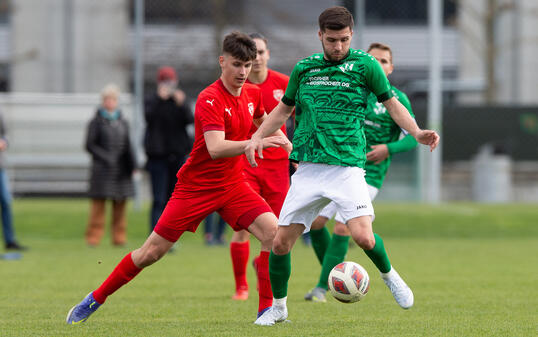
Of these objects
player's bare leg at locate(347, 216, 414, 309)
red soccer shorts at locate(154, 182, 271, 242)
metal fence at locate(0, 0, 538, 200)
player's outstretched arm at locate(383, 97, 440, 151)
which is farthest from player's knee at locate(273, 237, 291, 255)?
metal fence at locate(0, 0, 538, 200)

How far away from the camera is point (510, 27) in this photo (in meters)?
23.5

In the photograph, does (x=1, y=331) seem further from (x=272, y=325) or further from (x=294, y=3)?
(x=294, y=3)

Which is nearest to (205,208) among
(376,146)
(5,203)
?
(376,146)

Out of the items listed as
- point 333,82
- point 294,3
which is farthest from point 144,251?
point 294,3

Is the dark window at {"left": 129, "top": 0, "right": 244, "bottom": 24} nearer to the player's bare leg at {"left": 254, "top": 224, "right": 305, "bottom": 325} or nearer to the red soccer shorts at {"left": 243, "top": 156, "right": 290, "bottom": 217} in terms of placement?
the red soccer shorts at {"left": 243, "top": 156, "right": 290, "bottom": 217}

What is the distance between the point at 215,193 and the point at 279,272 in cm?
67

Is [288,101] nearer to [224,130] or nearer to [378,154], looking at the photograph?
[224,130]

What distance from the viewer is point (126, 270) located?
5.89 meters

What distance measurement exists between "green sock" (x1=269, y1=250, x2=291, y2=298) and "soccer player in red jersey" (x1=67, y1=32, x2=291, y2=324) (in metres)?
0.14

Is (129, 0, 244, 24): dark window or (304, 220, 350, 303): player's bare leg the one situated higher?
(129, 0, 244, 24): dark window

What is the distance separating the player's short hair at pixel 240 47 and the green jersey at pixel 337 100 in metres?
0.34

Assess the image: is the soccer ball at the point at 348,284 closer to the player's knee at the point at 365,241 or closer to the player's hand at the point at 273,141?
the player's knee at the point at 365,241

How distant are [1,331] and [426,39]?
14765mm

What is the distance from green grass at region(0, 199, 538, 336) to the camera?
5.75 meters
